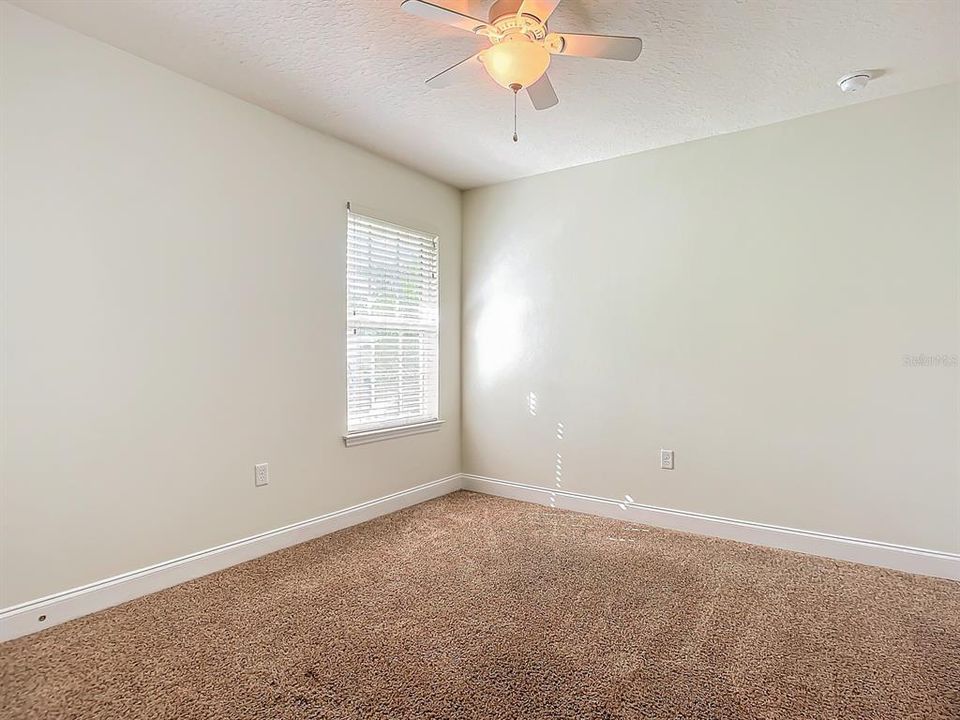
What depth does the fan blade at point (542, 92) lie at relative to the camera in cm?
230

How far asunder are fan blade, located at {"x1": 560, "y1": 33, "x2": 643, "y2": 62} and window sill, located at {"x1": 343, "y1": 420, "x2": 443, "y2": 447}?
2515mm

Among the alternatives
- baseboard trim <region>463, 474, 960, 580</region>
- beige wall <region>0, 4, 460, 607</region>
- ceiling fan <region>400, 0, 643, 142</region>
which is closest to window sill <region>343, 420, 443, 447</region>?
beige wall <region>0, 4, 460, 607</region>

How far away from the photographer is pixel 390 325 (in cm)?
389

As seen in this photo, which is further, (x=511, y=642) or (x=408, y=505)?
(x=408, y=505)

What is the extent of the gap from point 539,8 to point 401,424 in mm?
2770

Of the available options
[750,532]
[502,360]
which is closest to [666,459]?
[750,532]

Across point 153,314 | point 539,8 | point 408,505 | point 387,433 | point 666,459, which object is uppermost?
point 539,8

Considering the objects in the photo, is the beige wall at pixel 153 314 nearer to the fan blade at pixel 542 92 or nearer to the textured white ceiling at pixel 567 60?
the textured white ceiling at pixel 567 60

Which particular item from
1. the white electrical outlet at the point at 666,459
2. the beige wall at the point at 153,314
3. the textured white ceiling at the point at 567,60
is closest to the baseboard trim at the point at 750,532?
the white electrical outlet at the point at 666,459

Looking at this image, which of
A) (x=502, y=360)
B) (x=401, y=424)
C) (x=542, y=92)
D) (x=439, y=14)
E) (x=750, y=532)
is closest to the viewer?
(x=439, y=14)

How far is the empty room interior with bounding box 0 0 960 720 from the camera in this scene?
206cm

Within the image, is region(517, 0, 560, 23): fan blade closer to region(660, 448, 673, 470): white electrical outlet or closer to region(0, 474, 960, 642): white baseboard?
region(660, 448, 673, 470): white electrical outlet

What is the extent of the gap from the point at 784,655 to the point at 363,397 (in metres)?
2.67

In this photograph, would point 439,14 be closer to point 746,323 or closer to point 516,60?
point 516,60
